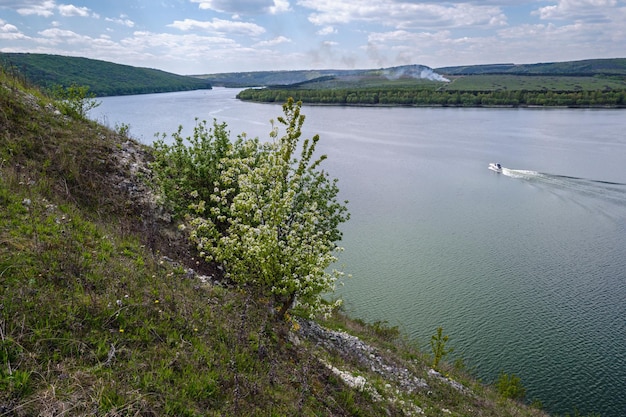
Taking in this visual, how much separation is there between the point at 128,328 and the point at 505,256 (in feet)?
88.1

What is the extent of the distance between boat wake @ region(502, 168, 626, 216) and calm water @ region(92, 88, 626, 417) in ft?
→ 0.53

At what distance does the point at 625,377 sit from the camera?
17.7m

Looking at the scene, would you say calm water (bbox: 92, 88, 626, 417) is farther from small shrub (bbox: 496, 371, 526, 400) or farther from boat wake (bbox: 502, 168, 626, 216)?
small shrub (bbox: 496, 371, 526, 400)

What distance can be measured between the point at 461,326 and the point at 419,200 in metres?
20.8

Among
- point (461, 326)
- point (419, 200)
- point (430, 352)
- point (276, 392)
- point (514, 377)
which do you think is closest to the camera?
point (276, 392)

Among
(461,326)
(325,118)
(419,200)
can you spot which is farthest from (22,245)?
(325,118)

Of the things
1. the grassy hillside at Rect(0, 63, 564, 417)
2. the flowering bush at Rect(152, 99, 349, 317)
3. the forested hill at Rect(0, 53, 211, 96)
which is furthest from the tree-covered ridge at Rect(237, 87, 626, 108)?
the flowering bush at Rect(152, 99, 349, 317)

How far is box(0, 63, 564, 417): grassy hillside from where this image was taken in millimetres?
5887

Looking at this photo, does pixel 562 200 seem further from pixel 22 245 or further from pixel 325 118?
pixel 325 118

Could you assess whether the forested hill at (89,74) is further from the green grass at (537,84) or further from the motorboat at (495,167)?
the motorboat at (495,167)

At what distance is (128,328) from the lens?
7070 mm

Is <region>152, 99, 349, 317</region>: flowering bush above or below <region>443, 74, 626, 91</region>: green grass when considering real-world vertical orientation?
below

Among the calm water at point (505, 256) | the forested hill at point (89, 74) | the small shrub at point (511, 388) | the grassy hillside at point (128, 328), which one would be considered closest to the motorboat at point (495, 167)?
the calm water at point (505, 256)

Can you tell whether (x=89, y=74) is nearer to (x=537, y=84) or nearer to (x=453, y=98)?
(x=453, y=98)
